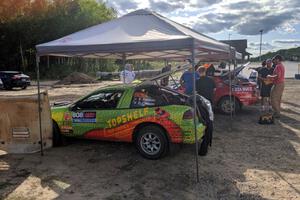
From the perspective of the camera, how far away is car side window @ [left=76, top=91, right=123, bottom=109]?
7.69 m

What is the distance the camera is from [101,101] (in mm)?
7824

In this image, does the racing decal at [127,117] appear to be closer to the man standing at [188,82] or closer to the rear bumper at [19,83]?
the man standing at [188,82]

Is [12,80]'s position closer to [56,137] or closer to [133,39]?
[56,137]

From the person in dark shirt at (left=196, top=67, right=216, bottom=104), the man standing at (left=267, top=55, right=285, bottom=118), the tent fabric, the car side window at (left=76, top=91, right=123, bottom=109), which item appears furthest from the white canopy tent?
the man standing at (left=267, top=55, right=285, bottom=118)

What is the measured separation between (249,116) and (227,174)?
624cm

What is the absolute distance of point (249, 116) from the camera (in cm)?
1233

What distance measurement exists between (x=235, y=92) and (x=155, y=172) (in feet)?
21.3

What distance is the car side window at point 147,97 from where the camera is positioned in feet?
23.8

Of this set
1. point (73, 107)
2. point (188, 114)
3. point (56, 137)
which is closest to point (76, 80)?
point (56, 137)

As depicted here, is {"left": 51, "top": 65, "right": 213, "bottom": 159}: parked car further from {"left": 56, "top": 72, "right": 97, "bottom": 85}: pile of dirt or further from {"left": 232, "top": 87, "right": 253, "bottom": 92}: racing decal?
{"left": 56, "top": 72, "right": 97, "bottom": 85}: pile of dirt

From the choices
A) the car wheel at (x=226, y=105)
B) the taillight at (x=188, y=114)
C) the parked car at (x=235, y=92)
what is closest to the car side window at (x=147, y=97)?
the taillight at (x=188, y=114)

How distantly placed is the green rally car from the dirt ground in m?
0.35

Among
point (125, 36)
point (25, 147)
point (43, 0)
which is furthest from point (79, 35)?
point (43, 0)

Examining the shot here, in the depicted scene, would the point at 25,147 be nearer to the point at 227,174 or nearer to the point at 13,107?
the point at 13,107
